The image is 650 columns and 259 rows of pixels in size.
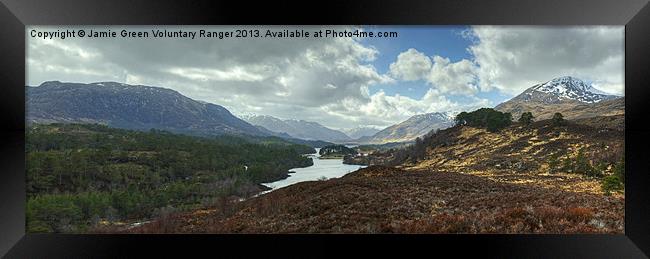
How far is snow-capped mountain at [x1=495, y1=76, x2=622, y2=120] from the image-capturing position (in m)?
12.2

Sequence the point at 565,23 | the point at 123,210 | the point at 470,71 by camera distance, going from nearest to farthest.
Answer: the point at 565,23
the point at 470,71
the point at 123,210

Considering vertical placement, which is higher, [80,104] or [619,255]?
[80,104]

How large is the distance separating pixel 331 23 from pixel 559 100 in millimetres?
13407

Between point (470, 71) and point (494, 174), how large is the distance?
3.65 meters

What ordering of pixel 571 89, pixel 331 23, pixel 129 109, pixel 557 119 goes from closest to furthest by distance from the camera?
pixel 331 23 → pixel 571 89 → pixel 557 119 → pixel 129 109

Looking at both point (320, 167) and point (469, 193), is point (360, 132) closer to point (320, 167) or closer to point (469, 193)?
point (320, 167)

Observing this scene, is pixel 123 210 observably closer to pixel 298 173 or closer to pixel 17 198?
pixel 298 173

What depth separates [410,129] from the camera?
1195cm

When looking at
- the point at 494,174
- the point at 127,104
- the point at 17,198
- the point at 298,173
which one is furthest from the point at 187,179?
the point at 494,174

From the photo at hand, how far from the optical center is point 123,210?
59.9 ft

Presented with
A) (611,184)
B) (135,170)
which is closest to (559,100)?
(611,184)

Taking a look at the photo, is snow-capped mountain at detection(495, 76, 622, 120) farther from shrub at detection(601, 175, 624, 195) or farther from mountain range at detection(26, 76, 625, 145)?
shrub at detection(601, 175, 624, 195)

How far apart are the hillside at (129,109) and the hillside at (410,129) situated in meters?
4.83

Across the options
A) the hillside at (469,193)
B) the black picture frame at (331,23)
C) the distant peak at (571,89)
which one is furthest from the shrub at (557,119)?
the black picture frame at (331,23)
